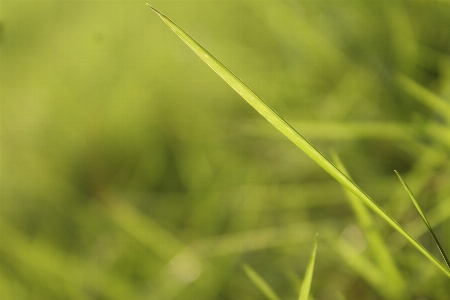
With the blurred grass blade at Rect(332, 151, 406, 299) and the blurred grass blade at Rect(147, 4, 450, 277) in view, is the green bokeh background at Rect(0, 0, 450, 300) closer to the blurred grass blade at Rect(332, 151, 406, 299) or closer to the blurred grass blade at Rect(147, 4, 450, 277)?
the blurred grass blade at Rect(332, 151, 406, 299)

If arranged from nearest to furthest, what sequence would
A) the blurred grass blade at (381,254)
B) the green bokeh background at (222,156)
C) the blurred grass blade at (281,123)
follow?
the blurred grass blade at (281,123), the blurred grass blade at (381,254), the green bokeh background at (222,156)

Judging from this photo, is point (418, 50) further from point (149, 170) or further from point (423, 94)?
point (149, 170)

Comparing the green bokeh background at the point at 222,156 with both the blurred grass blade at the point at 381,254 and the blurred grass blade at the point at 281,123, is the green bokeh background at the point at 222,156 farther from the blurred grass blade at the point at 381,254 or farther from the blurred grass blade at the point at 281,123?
the blurred grass blade at the point at 281,123

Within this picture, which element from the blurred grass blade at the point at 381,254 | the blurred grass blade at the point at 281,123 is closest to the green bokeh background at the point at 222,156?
the blurred grass blade at the point at 381,254

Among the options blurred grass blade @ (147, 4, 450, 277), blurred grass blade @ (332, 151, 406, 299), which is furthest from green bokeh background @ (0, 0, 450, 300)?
blurred grass blade @ (147, 4, 450, 277)

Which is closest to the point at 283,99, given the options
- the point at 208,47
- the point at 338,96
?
the point at 338,96

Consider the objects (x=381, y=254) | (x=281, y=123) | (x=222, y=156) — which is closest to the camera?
(x=281, y=123)

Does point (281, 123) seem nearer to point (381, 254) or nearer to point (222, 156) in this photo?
point (381, 254)

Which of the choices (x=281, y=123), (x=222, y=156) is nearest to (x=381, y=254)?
(x=281, y=123)
